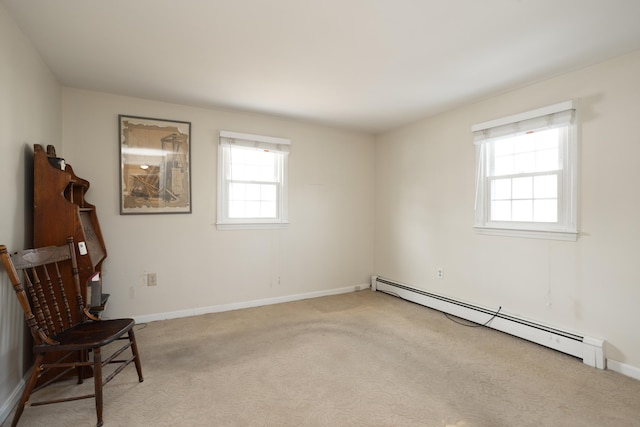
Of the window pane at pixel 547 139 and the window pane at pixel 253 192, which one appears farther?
the window pane at pixel 253 192

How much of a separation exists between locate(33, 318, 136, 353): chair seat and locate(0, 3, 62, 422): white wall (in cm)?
34

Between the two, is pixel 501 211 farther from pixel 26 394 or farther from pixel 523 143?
pixel 26 394

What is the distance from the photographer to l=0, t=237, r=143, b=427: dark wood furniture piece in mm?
1700

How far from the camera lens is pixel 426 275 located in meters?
4.04

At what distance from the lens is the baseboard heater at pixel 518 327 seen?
97.5 inches

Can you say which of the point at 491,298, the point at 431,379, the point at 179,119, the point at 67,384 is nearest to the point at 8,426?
the point at 67,384

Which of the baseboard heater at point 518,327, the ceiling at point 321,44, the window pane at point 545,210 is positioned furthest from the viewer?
the window pane at point 545,210

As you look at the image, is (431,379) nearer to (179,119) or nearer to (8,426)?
(8,426)

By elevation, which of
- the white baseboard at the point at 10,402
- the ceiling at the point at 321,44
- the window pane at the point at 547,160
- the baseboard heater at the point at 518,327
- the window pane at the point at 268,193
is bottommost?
the white baseboard at the point at 10,402

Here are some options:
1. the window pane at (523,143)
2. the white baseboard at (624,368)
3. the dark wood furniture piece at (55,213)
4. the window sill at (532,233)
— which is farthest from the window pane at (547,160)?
the dark wood furniture piece at (55,213)

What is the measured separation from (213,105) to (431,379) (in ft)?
11.2

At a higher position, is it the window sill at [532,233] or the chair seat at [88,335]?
the window sill at [532,233]

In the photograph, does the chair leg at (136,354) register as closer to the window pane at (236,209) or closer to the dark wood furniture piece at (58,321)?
the dark wood furniture piece at (58,321)

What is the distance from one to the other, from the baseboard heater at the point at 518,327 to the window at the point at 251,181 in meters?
2.01
